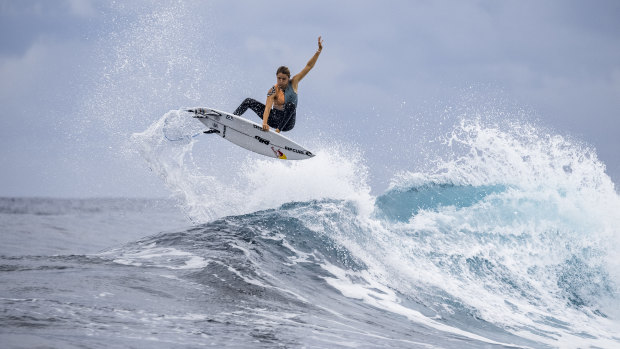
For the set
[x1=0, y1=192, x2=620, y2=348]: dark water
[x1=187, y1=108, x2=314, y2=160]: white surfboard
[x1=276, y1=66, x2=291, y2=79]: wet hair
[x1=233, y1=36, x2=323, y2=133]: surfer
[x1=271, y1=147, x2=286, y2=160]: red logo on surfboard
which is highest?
[x1=276, y1=66, x2=291, y2=79]: wet hair

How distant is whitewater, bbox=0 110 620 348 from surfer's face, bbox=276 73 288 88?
253 cm

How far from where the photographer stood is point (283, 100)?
1020 cm

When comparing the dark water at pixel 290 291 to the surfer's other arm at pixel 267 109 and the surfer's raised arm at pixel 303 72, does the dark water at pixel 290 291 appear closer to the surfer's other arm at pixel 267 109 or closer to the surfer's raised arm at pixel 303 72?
the surfer's other arm at pixel 267 109

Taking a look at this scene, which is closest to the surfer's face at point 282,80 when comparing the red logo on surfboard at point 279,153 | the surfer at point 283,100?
the surfer at point 283,100

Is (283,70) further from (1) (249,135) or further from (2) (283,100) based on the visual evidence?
(1) (249,135)

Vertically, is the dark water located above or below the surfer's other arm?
below

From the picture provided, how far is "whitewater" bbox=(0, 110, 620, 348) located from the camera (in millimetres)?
5117

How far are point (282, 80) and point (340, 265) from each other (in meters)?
3.69

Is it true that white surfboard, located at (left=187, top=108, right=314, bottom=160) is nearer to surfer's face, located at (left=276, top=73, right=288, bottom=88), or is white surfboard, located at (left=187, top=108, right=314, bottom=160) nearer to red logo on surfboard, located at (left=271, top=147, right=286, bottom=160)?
red logo on surfboard, located at (left=271, top=147, right=286, bottom=160)

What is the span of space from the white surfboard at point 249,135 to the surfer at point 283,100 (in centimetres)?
33

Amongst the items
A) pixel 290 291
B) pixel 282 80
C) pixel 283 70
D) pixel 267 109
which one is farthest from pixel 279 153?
pixel 290 291

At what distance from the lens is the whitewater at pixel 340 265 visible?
16.8ft

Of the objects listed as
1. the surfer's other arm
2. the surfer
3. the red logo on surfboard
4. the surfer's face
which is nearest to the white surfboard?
the red logo on surfboard

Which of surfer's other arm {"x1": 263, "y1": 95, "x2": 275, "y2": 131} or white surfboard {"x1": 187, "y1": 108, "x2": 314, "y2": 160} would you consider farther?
white surfboard {"x1": 187, "y1": 108, "x2": 314, "y2": 160}
